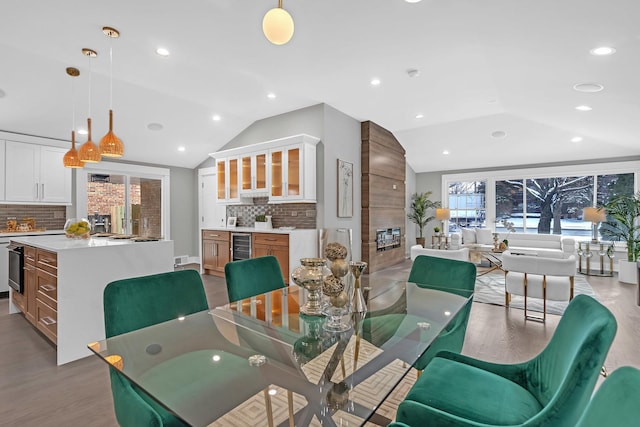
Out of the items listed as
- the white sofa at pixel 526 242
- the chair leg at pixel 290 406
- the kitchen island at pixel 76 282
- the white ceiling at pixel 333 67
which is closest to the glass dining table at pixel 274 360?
the chair leg at pixel 290 406

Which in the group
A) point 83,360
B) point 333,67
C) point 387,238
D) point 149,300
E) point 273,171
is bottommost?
point 83,360

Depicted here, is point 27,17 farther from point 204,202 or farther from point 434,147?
point 434,147

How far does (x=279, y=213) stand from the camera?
19.5 feet

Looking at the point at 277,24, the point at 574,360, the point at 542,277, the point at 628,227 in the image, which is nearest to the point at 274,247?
the point at 542,277

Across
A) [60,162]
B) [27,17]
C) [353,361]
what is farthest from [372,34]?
[60,162]

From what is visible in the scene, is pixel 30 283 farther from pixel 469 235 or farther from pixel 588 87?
pixel 469 235

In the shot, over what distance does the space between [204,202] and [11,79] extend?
398cm

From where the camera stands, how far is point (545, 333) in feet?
10.7

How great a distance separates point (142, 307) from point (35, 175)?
527cm

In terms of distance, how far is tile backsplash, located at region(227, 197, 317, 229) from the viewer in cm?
548

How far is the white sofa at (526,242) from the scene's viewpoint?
6.41 meters

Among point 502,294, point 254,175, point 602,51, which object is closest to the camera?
point 602,51

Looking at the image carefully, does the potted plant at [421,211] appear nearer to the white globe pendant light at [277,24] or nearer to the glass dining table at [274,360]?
the glass dining table at [274,360]

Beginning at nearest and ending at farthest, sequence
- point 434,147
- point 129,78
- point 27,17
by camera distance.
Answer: point 27,17, point 129,78, point 434,147
